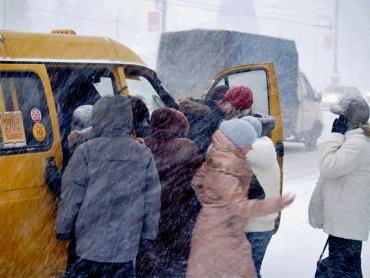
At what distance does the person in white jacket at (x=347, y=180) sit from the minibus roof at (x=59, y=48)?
6.43 ft

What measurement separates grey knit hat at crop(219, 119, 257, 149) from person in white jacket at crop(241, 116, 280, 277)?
47cm

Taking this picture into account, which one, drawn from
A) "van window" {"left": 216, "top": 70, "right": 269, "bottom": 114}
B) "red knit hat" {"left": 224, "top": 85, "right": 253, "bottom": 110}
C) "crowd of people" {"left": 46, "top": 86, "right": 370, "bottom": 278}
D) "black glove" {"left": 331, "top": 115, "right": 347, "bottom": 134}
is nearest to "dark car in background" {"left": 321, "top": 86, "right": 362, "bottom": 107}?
"van window" {"left": 216, "top": 70, "right": 269, "bottom": 114}

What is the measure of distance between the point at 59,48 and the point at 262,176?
1903 mm

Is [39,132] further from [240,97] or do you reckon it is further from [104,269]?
[240,97]

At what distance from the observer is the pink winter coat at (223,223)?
10.1 feet

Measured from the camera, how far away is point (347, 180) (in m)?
3.93

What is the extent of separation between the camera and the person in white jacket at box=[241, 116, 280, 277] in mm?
3656

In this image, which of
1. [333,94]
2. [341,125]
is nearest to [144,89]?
[341,125]

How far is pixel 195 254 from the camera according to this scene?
3.18m

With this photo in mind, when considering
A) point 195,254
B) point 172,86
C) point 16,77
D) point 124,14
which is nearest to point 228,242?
point 195,254

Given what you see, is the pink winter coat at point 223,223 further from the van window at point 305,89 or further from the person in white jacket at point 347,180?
the van window at point 305,89

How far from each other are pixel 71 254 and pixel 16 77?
4.46ft

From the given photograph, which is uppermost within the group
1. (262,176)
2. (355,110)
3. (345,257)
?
(355,110)

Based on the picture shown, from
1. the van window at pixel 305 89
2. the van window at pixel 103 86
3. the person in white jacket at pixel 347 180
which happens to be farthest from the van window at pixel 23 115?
the van window at pixel 305 89
